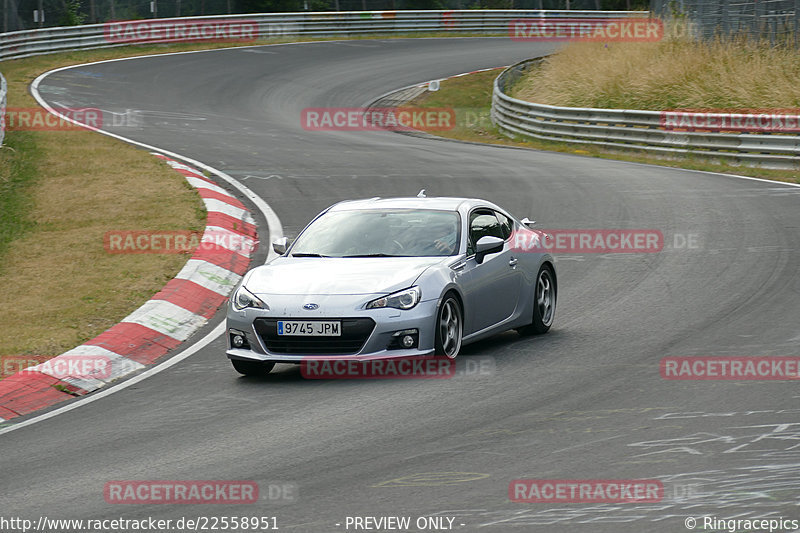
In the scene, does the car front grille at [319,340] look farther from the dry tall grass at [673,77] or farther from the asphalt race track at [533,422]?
the dry tall grass at [673,77]

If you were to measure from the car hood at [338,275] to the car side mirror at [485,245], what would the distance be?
0.29 m

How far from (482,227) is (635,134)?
17.1 m

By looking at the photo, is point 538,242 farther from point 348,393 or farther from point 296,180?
point 296,180

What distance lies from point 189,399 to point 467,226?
10.2 ft

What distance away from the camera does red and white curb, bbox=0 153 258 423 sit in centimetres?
929

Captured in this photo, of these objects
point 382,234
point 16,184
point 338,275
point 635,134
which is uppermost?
point 382,234

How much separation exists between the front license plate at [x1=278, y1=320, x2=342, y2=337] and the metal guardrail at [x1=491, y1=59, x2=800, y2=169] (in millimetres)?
16235

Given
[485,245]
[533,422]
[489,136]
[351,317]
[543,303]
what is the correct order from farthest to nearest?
[489,136] < [543,303] < [485,245] < [351,317] < [533,422]

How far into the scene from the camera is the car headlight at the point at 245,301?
9.27 m

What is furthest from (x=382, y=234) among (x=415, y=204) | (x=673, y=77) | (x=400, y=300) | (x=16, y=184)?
(x=673, y=77)

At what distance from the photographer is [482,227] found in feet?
35.4

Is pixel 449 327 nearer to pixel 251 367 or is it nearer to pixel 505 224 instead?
pixel 251 367

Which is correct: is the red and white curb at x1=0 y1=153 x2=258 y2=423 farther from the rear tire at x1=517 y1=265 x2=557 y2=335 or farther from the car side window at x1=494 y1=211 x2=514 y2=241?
the rear tire at x1=517 y1=265 x2=557 y2=335

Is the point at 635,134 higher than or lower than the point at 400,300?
lower
